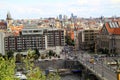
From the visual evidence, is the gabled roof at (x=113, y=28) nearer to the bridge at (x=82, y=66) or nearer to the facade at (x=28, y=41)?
the facade at (x=28, y=41)

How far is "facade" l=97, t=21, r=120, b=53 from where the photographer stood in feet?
154

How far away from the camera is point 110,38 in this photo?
159 feet

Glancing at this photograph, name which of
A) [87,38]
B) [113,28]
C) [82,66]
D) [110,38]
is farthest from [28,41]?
[87,38]

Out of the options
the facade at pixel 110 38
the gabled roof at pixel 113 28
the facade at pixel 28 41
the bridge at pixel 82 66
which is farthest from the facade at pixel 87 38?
the bridge at pixel 82 66

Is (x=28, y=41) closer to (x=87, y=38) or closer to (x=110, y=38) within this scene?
(x=110, y=38)

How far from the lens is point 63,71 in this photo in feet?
125

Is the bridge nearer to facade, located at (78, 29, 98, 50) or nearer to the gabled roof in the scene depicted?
the gabled roof

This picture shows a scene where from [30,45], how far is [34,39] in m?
0.87

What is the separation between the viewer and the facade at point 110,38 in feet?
154

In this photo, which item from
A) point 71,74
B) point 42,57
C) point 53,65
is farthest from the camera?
point 42,57

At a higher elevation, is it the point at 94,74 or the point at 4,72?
the point at 4,72

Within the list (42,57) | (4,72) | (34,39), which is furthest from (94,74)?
(4,72)

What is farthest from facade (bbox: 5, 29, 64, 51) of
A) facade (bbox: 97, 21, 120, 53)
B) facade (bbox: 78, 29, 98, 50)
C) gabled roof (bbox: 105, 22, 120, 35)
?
facade (bbox: 78, 29, 98, 50)

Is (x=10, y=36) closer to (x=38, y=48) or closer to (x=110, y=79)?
(x=38, y=48)
